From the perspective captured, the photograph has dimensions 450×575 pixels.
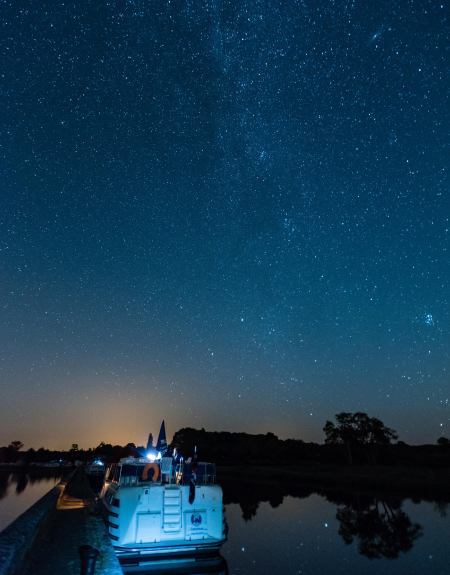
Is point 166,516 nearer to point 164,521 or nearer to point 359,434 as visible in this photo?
point 164,521

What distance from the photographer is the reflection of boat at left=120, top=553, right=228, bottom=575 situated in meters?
14.9

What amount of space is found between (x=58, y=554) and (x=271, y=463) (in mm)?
102757

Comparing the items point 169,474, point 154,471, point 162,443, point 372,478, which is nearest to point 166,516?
point 154,471

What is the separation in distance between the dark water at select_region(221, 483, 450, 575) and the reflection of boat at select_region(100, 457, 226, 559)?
3550 mm

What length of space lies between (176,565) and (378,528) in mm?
21390

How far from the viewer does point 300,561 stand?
65.2ft

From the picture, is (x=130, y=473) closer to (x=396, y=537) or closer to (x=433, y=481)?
(x=396, y=537)

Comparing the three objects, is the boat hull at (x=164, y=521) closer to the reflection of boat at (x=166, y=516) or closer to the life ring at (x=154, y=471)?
the reflection of boat at (x=166, y=516)

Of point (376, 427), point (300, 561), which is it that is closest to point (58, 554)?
point (300, 561)

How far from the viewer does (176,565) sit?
15.3 meters

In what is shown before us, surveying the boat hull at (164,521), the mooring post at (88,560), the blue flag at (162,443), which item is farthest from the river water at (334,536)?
the mooring post at (88,560)

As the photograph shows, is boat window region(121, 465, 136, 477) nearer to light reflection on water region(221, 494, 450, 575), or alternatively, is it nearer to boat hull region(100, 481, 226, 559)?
boat hull region(100, 481, 226, 559)

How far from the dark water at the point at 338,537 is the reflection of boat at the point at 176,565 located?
7.44 ft

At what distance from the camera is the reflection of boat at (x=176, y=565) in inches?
588
